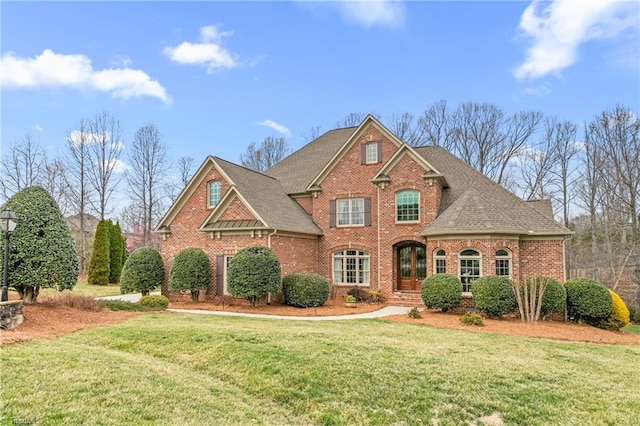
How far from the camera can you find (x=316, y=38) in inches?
682

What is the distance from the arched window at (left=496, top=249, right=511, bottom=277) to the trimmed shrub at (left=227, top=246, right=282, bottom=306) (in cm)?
877

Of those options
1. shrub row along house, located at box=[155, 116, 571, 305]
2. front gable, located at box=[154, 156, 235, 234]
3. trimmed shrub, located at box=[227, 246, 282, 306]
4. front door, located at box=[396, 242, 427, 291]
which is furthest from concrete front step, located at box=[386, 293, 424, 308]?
front gable, located at box=[154, 156, 235, 234]

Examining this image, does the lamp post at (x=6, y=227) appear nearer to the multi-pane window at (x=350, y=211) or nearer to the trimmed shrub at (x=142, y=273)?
the trimmed shrub at (x=142, y=273)

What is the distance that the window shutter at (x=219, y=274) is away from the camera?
17.5 metres

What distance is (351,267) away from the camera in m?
19.6

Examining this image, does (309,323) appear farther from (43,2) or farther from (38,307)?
(43,2)

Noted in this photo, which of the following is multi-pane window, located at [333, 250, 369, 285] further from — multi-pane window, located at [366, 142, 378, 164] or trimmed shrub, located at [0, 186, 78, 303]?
trimmed shrub, located at [0, 186, 78, 303]

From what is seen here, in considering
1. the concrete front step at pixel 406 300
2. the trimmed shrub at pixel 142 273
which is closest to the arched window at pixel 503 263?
the concrete front step at pixel 406 300

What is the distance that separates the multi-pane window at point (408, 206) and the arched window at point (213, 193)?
339 inches

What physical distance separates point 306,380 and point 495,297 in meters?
9.12

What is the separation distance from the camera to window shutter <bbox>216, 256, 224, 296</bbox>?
17.5 m

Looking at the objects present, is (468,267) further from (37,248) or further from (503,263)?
(37,248)

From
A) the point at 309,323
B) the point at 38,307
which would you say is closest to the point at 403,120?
the point at 309,323

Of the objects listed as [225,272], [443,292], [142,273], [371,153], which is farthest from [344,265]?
[142,273]
